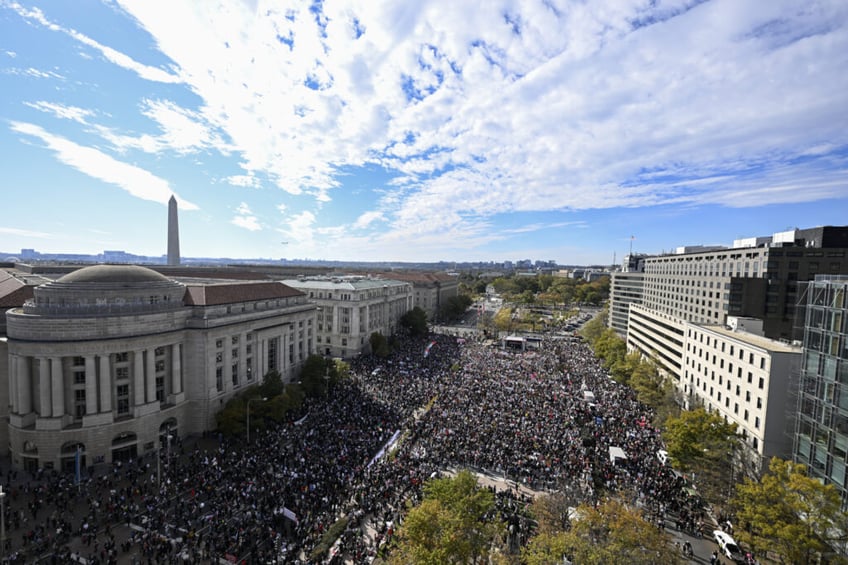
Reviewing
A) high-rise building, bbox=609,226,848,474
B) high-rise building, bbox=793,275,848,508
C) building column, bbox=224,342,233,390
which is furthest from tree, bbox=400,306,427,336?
high-rise building, bbox=793,275,848,508

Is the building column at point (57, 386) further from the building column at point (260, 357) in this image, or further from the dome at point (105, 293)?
the building column at point (260, 357)

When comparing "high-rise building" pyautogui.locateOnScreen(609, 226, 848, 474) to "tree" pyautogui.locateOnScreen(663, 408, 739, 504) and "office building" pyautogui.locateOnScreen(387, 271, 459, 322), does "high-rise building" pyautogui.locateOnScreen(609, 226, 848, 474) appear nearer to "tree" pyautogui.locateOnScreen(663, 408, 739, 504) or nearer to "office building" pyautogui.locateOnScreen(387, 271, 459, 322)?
"tree" pyautogui.locateOnScreen(663, 408, 739, 504)

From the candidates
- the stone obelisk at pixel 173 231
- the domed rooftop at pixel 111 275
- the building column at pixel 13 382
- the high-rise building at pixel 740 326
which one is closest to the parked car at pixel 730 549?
the high-rise building at pixel 740 326

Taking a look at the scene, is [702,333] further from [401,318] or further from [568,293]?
[568,293]

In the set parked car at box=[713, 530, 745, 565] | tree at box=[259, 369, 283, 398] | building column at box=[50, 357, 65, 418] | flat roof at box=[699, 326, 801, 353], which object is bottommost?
parked car at box=[713, 530, 745, 565]

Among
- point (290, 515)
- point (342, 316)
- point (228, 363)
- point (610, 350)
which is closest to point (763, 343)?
point (610, 350)
